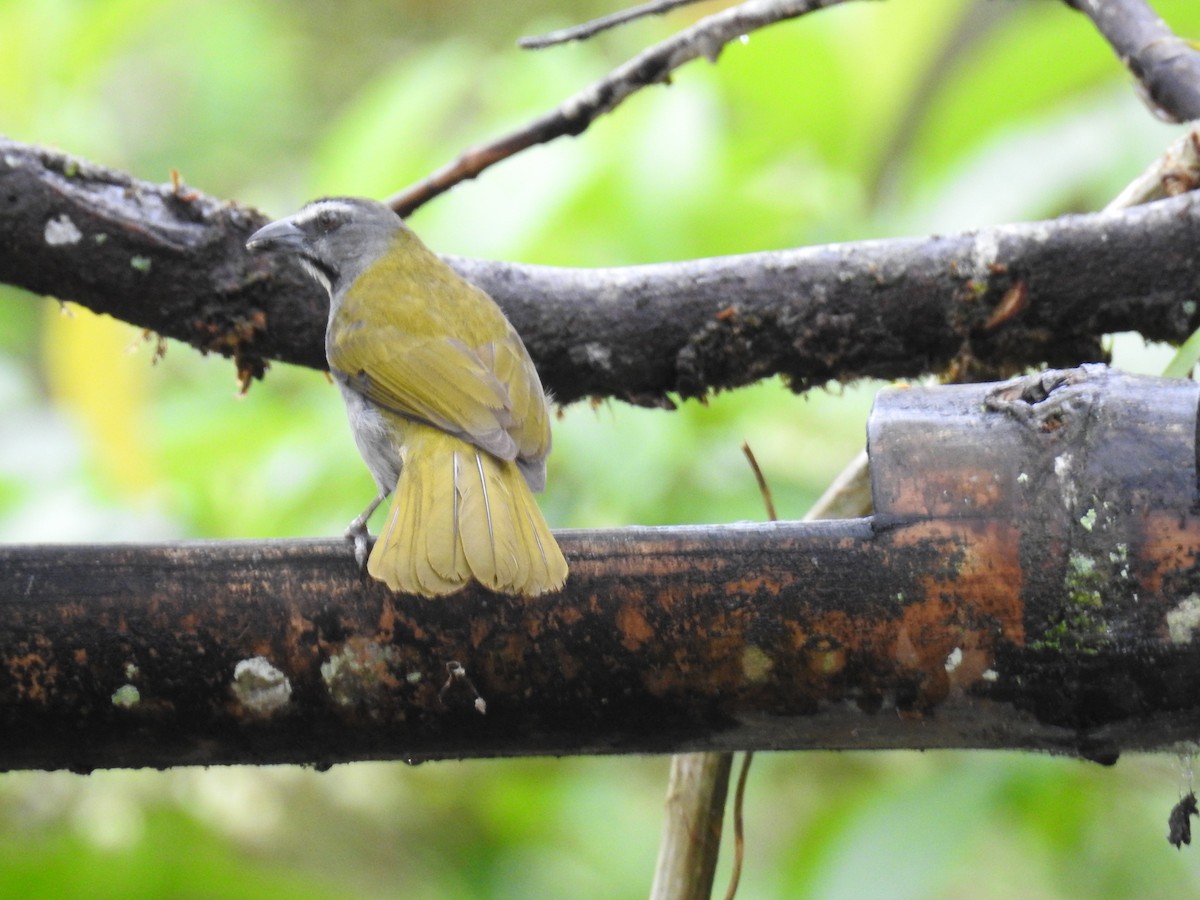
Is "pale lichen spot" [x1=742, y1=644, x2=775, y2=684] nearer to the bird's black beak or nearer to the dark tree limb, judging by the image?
the dark tree limb

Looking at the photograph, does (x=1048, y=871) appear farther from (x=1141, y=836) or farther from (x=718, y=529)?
(x=718, y=529)

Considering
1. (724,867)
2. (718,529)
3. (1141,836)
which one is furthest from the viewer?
(724,867)

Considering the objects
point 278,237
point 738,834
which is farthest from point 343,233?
point 738,834

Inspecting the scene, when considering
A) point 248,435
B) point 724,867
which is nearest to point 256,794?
point 248,435

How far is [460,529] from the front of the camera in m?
2.09

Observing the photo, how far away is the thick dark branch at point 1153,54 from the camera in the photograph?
2.74 metres

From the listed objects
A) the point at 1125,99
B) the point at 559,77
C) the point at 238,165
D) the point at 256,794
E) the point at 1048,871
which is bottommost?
the point at 1048,871

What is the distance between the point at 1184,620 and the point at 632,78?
1630 mm

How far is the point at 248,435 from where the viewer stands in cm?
353

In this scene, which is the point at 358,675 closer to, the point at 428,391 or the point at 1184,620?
the point at 1184,620

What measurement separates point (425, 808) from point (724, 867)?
1359 millimetres

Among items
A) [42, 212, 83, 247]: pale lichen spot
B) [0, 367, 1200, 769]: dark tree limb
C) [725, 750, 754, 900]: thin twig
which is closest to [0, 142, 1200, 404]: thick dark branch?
[42, 212, 83, 247]: pale lichen spot

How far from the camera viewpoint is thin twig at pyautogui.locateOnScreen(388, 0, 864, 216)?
2.73 m

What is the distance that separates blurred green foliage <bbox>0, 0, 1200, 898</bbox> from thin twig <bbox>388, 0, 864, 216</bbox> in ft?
2.01
